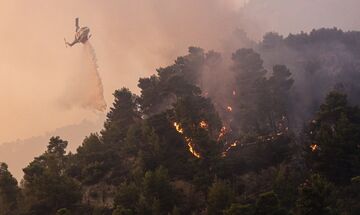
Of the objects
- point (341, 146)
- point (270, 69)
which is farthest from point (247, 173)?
point (270, 69)

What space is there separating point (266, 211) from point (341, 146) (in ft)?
74.3

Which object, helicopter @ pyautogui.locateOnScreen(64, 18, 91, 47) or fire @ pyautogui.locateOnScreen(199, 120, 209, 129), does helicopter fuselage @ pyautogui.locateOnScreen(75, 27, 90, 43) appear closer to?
helicopter @ pyautogui.locateOnScreen(64, 18, 91, 47)

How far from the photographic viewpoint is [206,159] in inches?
2450

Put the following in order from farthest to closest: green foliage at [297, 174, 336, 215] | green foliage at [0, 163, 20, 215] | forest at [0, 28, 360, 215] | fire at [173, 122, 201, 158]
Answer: fire at [173, 122, 201, 158]
green foliage at [0, 163, 20, 215]
forest at [0, 28, 360, 215]
green foliage at [297, 174, 336, 215]

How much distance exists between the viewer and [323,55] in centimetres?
12719

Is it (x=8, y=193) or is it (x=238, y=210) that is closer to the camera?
(x=238, y=210)

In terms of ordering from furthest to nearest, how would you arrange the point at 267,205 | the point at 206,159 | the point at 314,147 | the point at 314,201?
the point at 206,159 → the point at 314,147 → the point at 267,205 → the point at 314,201

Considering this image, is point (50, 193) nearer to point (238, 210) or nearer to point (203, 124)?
point (203, 124)

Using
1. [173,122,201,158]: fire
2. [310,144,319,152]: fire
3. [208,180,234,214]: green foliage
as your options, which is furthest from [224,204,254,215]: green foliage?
[173,122,201,158]: fire

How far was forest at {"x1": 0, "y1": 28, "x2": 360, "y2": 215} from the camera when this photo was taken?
50844mm

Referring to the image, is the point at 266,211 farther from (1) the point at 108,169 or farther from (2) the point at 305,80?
(2) the point at 305,80

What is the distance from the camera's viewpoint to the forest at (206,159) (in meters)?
50.8

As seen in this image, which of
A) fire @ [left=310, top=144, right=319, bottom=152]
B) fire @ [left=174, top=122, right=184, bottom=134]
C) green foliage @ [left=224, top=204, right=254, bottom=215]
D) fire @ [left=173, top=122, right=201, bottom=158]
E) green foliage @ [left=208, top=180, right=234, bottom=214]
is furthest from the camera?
fire @ [left=174, top=122, right=184, bottom=134]

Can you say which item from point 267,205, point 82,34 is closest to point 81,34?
point 82,34
